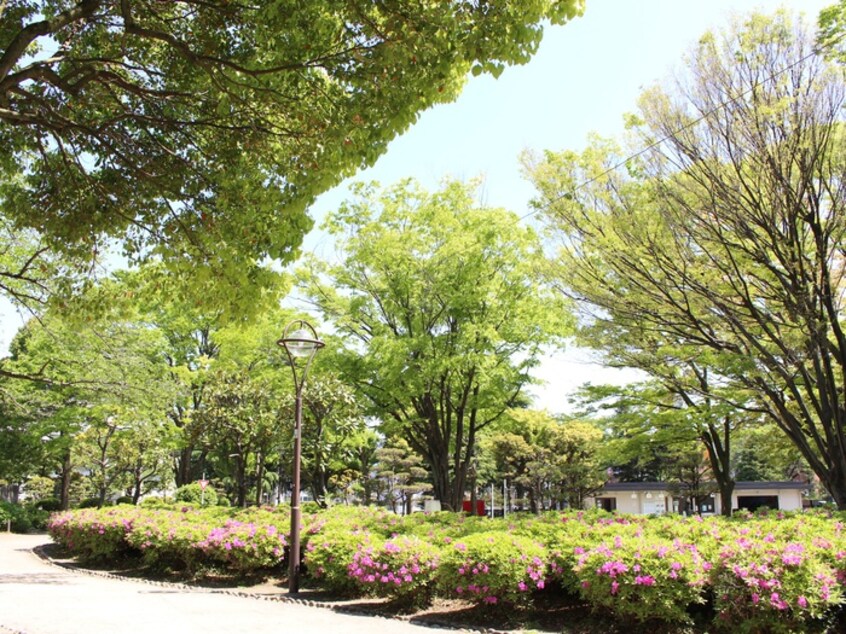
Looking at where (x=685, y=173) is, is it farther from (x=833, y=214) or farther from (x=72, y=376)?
(x=72, y=376)

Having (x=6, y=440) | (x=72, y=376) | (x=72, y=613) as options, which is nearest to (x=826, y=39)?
(x=72, y=613)

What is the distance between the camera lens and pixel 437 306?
15469 millimetres

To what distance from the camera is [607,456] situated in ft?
60.6

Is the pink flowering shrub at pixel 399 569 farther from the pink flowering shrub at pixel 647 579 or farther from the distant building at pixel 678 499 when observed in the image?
the distant building at pixel 678 499

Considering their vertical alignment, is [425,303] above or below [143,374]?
above

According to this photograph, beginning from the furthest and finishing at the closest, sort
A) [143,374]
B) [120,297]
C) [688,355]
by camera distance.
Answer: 1. [143,374]
2. [688,355]
3. [120,297]

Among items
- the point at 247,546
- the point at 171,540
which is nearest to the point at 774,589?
the point at 247,546

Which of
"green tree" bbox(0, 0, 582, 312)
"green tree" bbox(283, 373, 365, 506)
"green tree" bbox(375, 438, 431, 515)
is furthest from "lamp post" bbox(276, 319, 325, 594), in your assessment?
"green tree" bbox(375, 438, 431, 515)

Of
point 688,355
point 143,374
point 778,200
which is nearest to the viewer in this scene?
point 778,200

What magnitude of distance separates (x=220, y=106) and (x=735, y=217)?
7.48 metres

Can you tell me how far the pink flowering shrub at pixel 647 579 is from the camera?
538 cm

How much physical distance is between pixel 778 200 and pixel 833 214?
0.94 m

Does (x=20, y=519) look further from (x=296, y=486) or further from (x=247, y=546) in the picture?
(x=296, y=486)

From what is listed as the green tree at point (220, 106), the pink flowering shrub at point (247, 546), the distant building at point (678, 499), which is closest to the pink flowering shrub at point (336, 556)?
the pink flowering shrub at point (247, 546)
